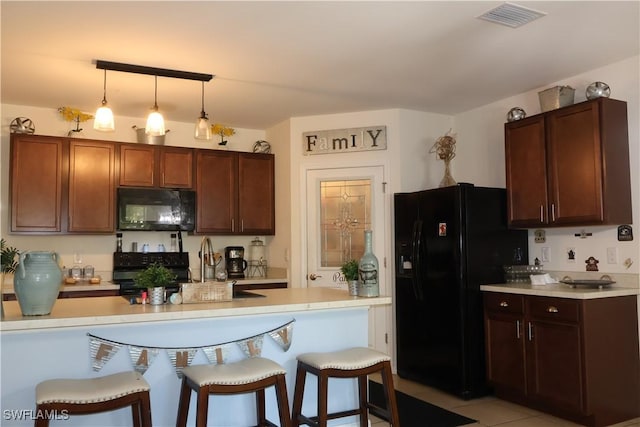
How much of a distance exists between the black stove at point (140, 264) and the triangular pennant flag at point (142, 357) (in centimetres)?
220

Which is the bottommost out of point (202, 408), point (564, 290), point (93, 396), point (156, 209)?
point (202, 408)

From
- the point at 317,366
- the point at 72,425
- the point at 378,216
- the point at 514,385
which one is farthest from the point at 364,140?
the point at 72,425

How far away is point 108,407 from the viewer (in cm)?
220

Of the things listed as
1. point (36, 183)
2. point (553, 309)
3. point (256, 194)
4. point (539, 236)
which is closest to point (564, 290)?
point (553, 309)

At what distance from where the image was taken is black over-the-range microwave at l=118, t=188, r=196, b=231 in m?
5.00

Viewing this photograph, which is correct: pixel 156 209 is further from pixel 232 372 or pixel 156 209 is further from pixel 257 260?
pixel 232 372

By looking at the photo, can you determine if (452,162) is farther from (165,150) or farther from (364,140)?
(165,150)

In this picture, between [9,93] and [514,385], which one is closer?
[514,385]

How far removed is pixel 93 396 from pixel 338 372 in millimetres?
1141

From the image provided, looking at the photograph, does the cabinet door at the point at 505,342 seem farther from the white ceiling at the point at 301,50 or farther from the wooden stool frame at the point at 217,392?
the wooden stool frame at the point at 217,392

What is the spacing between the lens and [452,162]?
548 cm

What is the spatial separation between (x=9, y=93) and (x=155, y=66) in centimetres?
158

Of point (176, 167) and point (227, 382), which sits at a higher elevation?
point (176, 167)

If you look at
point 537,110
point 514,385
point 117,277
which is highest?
point 537,110
